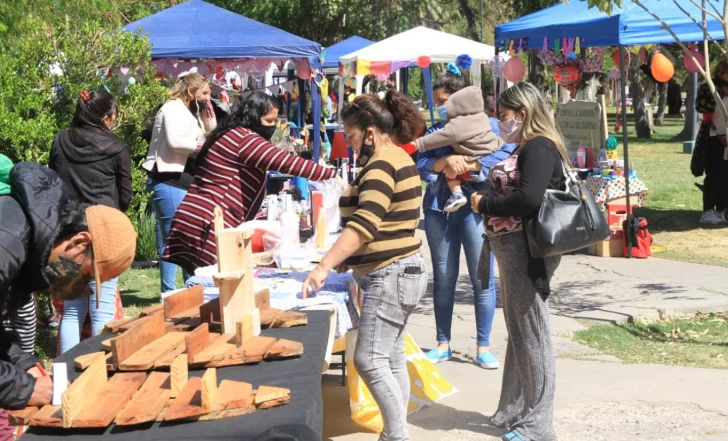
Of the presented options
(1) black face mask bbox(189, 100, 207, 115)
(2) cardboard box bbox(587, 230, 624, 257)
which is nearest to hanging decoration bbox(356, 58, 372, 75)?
(2) cardboard box bbox(587, 230, 624, 257)

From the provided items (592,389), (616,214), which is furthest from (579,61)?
(592,389)

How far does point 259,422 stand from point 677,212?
38.5 ft

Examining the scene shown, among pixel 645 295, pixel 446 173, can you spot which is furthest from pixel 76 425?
pixel 645 295

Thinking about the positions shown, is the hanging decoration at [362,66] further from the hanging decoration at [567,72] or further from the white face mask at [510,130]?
the white face mask at [510,130]

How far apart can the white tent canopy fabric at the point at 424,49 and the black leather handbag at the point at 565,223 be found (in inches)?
556

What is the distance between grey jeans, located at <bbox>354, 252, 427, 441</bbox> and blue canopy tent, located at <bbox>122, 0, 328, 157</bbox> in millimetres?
9491

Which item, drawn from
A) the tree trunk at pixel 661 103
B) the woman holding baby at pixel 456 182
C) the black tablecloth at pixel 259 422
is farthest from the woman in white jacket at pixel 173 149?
the tree trunk at pixel 661 103

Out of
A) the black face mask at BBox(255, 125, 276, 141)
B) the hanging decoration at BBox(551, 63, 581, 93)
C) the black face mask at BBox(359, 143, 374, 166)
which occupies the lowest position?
the black face mask at BBox(359, 143, 374, 166)

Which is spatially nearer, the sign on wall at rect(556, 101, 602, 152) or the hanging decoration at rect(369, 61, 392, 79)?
the sign on wall at rect(556, 101, 602, 152)

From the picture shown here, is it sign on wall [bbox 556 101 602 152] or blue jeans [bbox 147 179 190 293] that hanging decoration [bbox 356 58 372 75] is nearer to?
sign on wall [bbox 556 101 602 152]

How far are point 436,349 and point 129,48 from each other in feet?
12.0

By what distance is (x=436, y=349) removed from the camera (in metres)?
6.43

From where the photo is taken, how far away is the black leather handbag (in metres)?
4.58

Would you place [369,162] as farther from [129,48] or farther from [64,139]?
[129,48]
